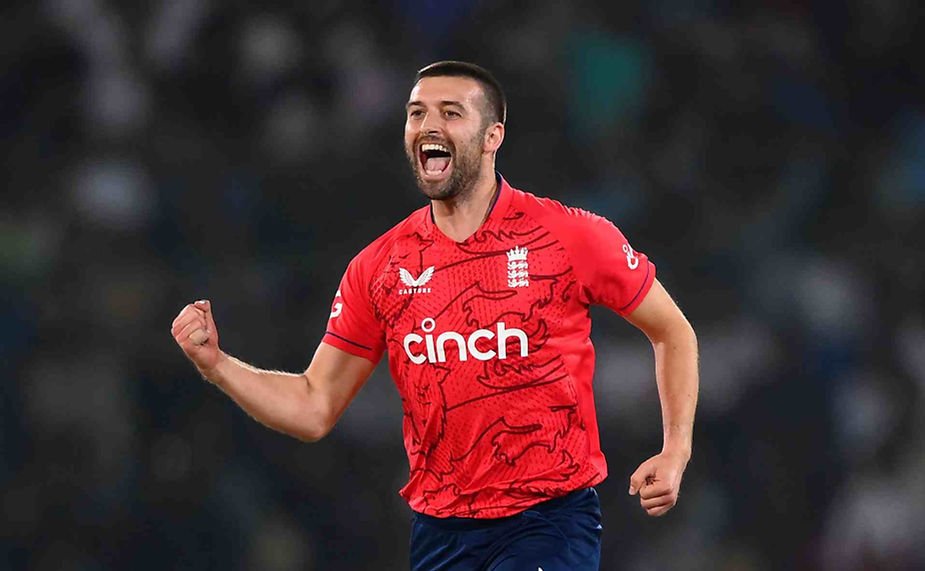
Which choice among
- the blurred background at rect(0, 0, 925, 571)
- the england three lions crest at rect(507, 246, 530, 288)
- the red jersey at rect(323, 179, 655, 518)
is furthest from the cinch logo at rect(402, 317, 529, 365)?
the blurred background at rect(0, 0, 925, 571)

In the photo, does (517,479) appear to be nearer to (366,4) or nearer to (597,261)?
(597,261)

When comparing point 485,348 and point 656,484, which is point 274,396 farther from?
point 656,484

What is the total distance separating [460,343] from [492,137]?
1.95 ft

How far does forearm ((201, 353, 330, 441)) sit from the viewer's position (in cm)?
316

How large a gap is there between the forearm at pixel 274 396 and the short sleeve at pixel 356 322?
0.50 feet

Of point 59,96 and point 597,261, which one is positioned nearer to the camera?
point 597,261

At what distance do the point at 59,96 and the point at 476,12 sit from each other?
1890 millimetres

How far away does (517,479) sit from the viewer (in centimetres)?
300

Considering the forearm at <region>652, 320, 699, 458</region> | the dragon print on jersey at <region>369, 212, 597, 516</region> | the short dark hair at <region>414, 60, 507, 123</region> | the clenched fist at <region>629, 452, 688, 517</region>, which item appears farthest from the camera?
the short dark hair at <region>414, 60, 507, 123</region>

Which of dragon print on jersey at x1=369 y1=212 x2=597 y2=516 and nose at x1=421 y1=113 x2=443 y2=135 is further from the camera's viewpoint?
nose at x1=421 y1=113 x2=443 y2=135

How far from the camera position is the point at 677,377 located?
319 cm

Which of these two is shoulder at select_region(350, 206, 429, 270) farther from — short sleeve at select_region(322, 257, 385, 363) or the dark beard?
the dark beard

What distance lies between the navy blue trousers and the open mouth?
2.88ft

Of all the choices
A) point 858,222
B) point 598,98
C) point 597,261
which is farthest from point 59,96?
point 858,222
